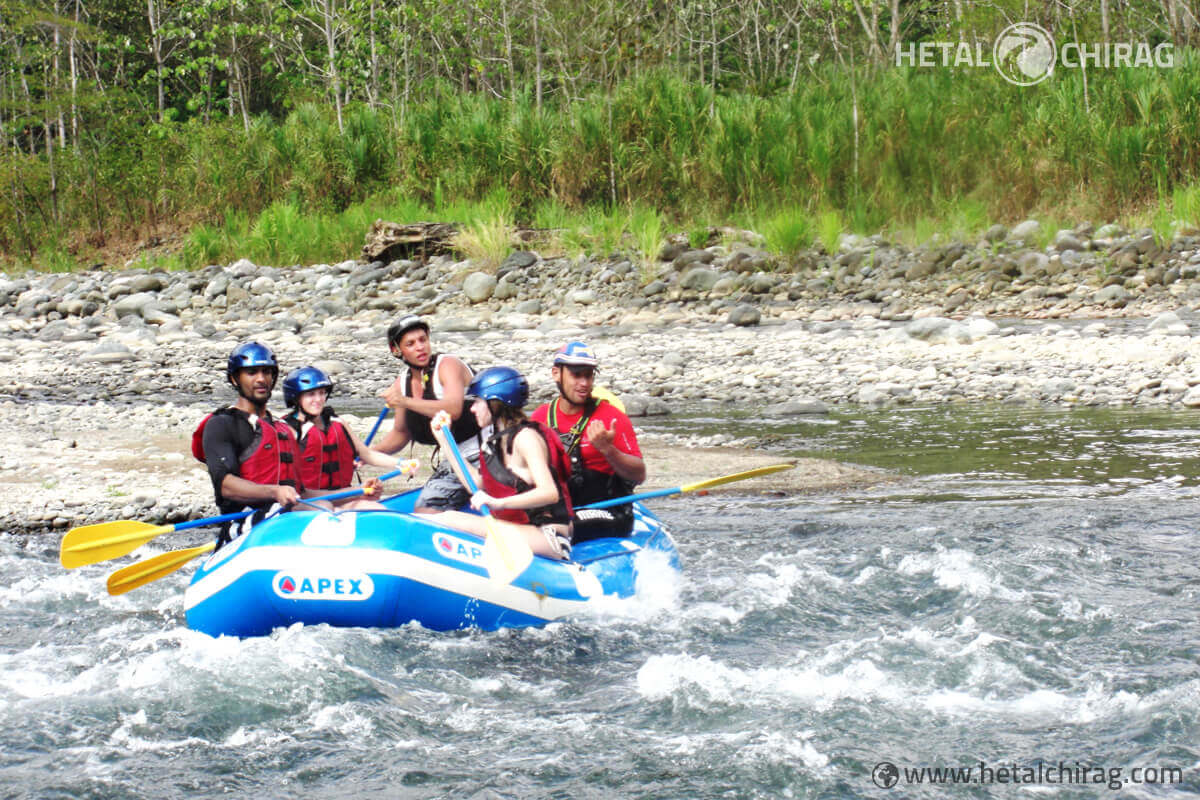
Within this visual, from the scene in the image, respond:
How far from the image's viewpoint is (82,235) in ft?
69.8

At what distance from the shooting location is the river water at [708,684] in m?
3.91

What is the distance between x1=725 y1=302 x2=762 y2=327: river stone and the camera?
1392 cm

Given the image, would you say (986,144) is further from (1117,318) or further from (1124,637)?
(1124,637)

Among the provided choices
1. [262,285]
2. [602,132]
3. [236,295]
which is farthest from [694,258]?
[236,295]

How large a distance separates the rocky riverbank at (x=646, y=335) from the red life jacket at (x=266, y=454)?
190cm

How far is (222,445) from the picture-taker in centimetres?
551

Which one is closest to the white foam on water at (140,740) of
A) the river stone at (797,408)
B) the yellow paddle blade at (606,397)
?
the yellow paddle blade at (606,397)

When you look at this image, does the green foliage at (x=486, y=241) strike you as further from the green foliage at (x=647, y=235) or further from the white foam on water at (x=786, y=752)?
the white foam on water at (x=786, y=752)

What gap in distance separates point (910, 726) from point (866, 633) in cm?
96

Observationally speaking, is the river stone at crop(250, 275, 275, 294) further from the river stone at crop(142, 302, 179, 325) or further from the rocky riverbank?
the river stone at crop(142, 302, 179, 325)

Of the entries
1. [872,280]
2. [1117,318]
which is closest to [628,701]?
[1117,318]

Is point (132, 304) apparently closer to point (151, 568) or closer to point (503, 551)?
point (151, 568)

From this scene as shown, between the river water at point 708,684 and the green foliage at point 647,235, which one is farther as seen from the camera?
the green foliage at point 647,235

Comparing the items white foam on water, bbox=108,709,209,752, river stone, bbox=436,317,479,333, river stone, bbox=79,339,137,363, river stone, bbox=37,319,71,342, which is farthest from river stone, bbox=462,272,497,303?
white foam on water, bbox=108,709,209,752
